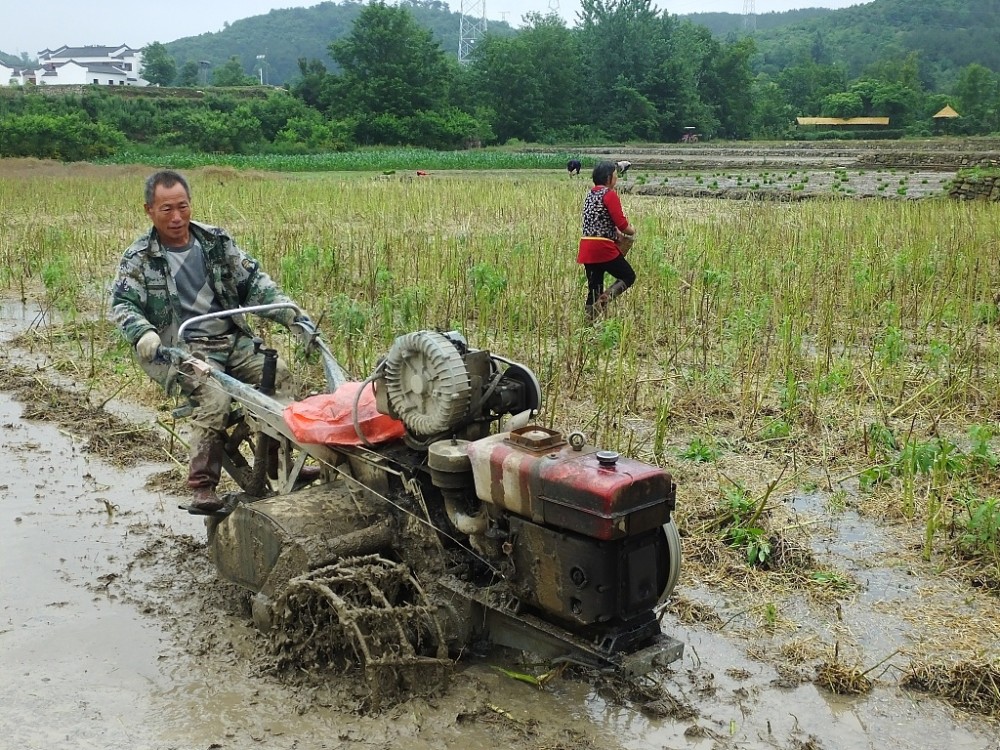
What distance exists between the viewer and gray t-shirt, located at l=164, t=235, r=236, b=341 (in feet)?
15.0

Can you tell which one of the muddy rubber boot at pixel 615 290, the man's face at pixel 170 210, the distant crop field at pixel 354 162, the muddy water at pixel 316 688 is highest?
the man's face at pixel 170 210

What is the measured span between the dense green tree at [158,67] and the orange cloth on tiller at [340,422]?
121996 mm

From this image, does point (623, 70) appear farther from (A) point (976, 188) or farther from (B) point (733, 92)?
(A) point (976, 188)

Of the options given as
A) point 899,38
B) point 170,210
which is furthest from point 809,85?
point 170,210

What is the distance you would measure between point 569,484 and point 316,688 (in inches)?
48.7

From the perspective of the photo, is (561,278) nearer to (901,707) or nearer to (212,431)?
(212,431)

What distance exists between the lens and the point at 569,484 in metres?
3.06

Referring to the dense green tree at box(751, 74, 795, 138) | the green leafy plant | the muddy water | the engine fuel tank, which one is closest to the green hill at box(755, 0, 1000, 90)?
the dense green tree at box(751, 74, 795, 138)

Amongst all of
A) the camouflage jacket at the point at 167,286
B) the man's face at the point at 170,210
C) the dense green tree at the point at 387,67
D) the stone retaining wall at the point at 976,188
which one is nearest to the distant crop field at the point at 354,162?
the dense green tree at the point at 387,67

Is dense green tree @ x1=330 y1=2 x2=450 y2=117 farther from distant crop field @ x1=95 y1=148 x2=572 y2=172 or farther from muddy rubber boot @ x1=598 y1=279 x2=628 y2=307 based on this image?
muddy rubber boot @ x1=598 y1=279 x2=628 y2=307

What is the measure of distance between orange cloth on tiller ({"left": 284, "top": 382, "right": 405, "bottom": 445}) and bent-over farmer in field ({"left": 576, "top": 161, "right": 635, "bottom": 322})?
15.8 ft

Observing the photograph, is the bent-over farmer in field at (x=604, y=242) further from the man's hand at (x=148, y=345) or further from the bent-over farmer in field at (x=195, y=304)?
the man's hand at (x=148, y=345)

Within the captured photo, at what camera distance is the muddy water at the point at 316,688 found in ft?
10.7

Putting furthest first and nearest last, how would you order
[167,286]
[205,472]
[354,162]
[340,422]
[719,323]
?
[354,162], [719,323], [167,286], [205,472], [340,422]
